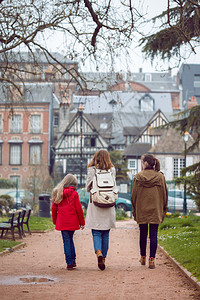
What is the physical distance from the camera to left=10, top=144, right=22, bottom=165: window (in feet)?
198

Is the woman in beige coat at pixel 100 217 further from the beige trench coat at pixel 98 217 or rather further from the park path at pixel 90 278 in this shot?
the park path at pixel 90 278

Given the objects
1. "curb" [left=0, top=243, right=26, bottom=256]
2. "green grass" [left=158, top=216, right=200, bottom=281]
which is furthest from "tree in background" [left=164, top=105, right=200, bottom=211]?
"curb" [left=0, top=243, right=26, bottom=256]

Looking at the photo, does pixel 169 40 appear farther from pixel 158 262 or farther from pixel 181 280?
pixel 181 280

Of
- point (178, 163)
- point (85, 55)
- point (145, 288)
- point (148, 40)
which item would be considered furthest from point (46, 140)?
point (145, 288)

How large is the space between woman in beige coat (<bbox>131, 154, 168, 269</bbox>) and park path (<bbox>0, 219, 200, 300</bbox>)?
1.82 feet

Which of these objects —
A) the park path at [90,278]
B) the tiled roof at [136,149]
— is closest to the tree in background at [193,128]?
the park path at [90,278]

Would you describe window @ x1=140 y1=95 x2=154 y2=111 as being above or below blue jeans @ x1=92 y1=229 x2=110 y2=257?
above

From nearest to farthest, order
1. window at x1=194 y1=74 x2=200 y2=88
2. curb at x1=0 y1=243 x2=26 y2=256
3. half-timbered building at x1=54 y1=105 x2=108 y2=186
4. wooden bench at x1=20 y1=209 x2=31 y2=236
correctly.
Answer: curb at x1=0 y1=243 x2=26 y2=256 < wooden bench at x1=20 y1=209 x2=31 y2=236 < half-timbered building at x1=54 y1=105 x2=108 y2=186 < window at x1=194 y1=74 x2=200 y2=88

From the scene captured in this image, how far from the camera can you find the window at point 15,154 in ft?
198

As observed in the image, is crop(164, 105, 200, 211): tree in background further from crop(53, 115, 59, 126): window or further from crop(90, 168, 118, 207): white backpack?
crop(53, 115, 59, 126): window

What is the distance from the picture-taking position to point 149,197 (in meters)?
8.50

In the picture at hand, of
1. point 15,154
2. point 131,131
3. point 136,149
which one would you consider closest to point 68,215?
point 136,149

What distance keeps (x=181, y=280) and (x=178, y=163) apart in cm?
4806

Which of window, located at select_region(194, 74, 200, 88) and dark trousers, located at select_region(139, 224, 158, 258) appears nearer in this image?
dark trousers, located at select_region(139, 224, 158, 258)
